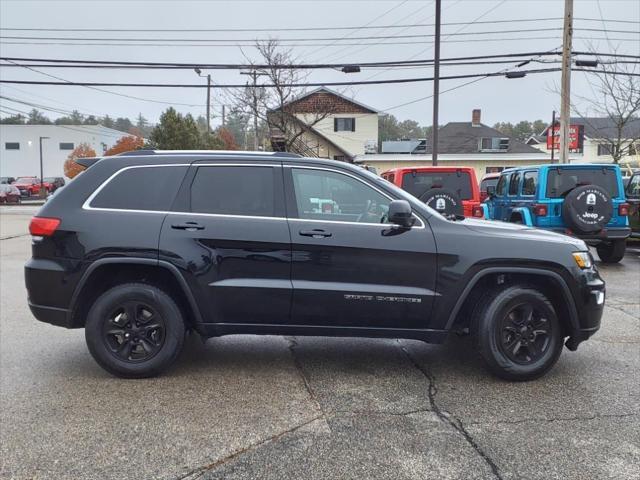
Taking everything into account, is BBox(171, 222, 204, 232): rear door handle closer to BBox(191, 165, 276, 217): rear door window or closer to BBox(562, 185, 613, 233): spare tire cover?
BBox(191, 165, 276, 217): rear door window

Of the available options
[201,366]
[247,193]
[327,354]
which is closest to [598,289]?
[327,354]

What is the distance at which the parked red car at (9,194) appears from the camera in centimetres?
3800

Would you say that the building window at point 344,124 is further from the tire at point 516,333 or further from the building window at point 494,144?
the tire at point 516,333

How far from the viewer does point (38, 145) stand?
6481 centimetres

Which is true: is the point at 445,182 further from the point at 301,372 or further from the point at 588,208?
the point at 301,372

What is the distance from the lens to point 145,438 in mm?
3418

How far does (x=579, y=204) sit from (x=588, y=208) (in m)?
0.17

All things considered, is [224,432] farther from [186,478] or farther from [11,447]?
[11,447]

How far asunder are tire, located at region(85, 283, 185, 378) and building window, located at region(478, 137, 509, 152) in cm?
3753

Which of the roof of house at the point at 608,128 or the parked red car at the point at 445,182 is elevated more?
the roof of house at the point at 608,128

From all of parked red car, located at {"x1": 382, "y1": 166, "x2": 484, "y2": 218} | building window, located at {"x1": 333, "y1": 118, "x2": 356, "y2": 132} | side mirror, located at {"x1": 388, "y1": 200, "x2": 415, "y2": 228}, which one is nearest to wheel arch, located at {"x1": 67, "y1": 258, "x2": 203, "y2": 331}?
side mirror, located at {"x1": 388, "y1": 200, "x2": 415, "y2": 228}

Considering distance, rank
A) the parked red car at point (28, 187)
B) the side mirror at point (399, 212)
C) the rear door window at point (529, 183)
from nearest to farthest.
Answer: the side mirror at point (399, 212) < the rear door window at point (529, 183) < the parked red car at point (28, 187)

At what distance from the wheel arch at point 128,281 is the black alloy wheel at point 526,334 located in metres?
2.51

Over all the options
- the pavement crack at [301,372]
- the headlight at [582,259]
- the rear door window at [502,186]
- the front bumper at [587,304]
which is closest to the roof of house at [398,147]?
the rear door window at [502,186]
